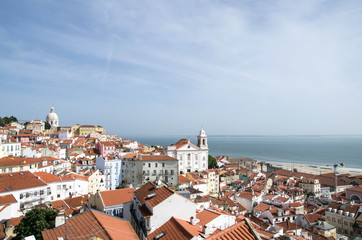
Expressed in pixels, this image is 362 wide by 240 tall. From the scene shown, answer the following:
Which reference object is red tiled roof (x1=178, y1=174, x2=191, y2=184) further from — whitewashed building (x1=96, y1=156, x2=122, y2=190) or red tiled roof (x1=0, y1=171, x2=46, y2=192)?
red tiled roof (x1=0, y1=171, x2=46, y2=192)

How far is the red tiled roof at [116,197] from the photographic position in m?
14.4

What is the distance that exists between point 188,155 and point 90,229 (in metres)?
49.5

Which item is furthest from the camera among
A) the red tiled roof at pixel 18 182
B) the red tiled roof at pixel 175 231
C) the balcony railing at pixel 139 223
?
the red tiled roof at pixel 18 182

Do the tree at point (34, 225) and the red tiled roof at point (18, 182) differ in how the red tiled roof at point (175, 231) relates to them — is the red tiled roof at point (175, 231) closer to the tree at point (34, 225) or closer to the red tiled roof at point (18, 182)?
the tree at point (34, 225)

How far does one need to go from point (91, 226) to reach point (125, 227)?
156 cm

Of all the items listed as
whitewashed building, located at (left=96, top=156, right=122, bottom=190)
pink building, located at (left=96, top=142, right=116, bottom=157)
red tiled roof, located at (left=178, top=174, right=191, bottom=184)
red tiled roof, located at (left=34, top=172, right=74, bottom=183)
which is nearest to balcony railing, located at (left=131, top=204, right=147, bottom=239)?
red tiled roof, located at (left=34, top=172, right=74, bottom=183)

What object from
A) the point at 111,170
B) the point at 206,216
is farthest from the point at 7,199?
the point at 111,170

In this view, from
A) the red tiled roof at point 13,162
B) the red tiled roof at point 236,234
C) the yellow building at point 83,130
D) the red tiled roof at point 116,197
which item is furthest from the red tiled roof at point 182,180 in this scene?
the yellow building at point 83,130

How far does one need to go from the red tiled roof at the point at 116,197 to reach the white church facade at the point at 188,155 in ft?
134

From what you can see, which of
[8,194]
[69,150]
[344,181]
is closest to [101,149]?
[69,150]

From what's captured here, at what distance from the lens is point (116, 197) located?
49.2ft

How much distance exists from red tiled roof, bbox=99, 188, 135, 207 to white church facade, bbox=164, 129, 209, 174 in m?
40.7

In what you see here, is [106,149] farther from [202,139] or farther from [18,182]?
[18,182]

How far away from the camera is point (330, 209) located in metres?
29.2
